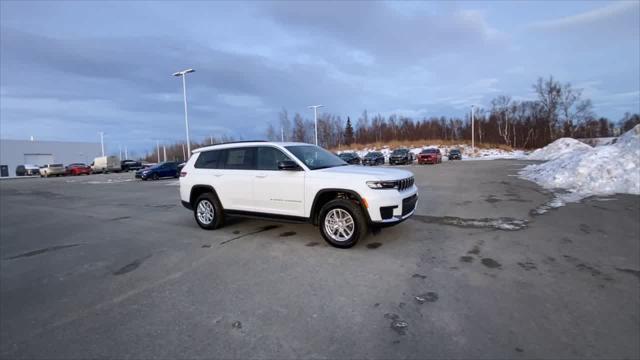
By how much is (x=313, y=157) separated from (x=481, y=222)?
13.9 ft

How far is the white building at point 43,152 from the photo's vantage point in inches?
2689

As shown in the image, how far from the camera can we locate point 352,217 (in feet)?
19.8

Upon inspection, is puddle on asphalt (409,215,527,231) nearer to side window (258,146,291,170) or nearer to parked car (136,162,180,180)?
side window (258,146,291,170)

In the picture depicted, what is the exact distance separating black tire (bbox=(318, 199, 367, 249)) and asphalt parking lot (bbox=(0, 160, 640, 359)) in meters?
0.15

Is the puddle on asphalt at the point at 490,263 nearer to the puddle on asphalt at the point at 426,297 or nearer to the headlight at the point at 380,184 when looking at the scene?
the puddle on asphalt at the point at 426,297

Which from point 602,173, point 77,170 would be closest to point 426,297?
point 602,173

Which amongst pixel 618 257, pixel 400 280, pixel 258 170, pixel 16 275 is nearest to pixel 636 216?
pixel 618 257

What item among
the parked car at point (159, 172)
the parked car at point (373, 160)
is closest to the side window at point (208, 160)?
the parked car at point (159, 172)

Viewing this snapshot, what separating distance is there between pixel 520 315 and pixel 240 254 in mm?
4191

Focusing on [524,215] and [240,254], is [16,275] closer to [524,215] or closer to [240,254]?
[240,254]

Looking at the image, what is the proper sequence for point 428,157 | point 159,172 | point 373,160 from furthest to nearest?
1. point 428,157
2. point 373,160
3. point 159,172

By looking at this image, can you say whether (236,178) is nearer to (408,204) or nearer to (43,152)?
(408,204)

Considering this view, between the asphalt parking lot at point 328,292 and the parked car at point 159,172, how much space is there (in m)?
24.8

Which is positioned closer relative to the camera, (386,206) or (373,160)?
(386,206)
